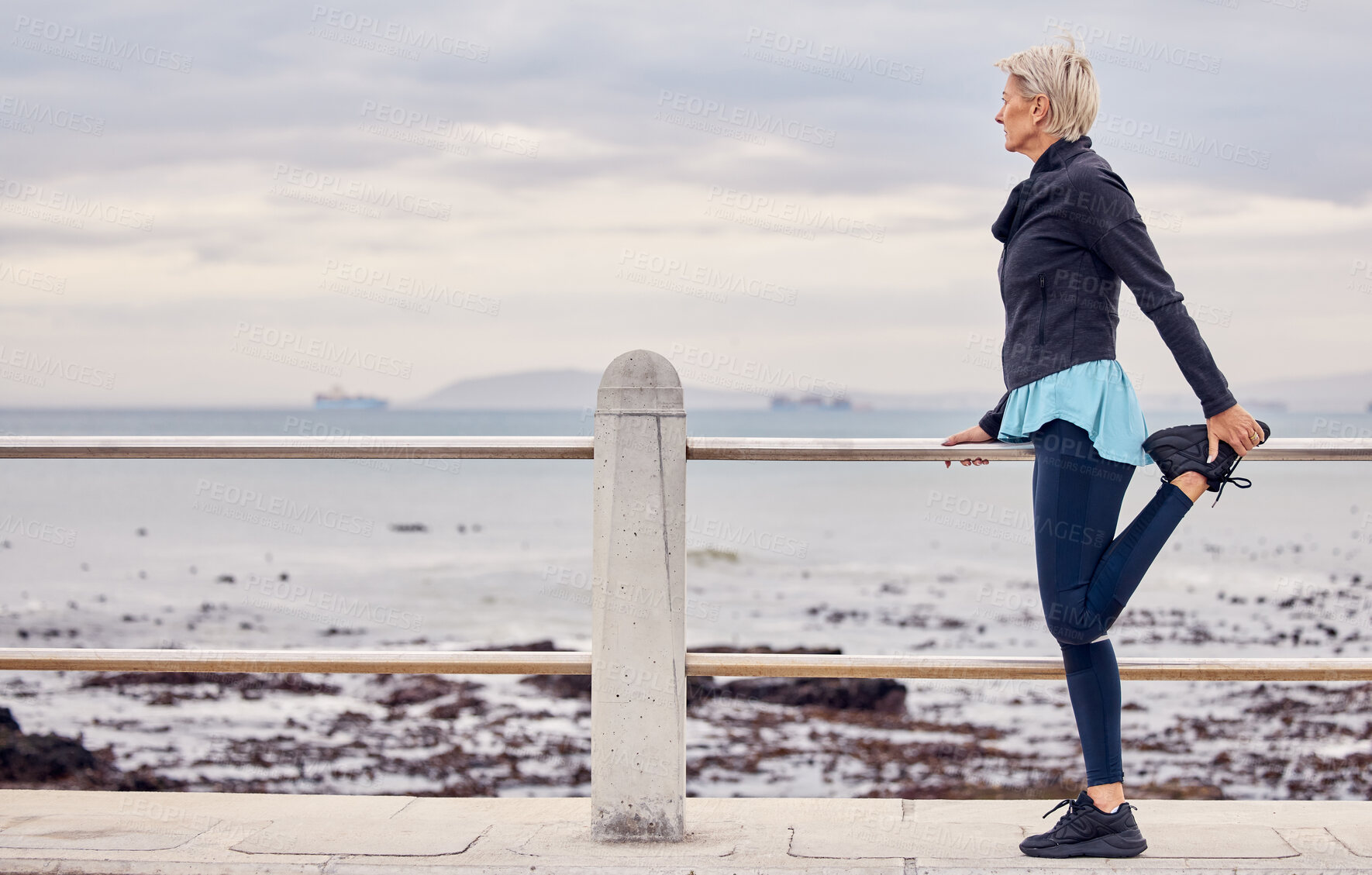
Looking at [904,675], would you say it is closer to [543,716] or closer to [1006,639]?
[543,716]

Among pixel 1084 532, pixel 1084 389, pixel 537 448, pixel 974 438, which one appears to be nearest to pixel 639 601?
pixel 537 448

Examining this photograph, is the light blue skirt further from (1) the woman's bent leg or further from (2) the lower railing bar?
(2) the lower railing bar

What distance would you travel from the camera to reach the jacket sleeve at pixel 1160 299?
2.61 metres

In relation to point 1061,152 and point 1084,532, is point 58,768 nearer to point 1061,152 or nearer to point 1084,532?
point 1084,532

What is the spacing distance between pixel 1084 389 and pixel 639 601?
1217mm

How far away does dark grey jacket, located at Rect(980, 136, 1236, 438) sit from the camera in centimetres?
263

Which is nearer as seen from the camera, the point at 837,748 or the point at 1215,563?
the point at 837,748

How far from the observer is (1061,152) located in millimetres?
2795

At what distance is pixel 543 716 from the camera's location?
9.30 m

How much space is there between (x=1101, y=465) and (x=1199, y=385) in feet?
0.94

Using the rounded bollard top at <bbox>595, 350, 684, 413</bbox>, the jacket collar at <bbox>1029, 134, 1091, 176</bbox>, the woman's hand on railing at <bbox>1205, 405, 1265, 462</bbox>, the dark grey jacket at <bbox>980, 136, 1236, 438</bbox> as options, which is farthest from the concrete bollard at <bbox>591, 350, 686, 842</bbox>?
the woman's hand on railing at <bbox>1205, 405, 1265, 462</bbox>

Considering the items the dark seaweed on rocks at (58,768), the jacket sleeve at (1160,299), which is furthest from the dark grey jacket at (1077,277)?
the dark seaweed on rocks at (58,768)

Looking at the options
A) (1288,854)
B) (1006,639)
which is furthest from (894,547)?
(1288,854)

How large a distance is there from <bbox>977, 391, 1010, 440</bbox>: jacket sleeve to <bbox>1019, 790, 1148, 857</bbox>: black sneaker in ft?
3.17
